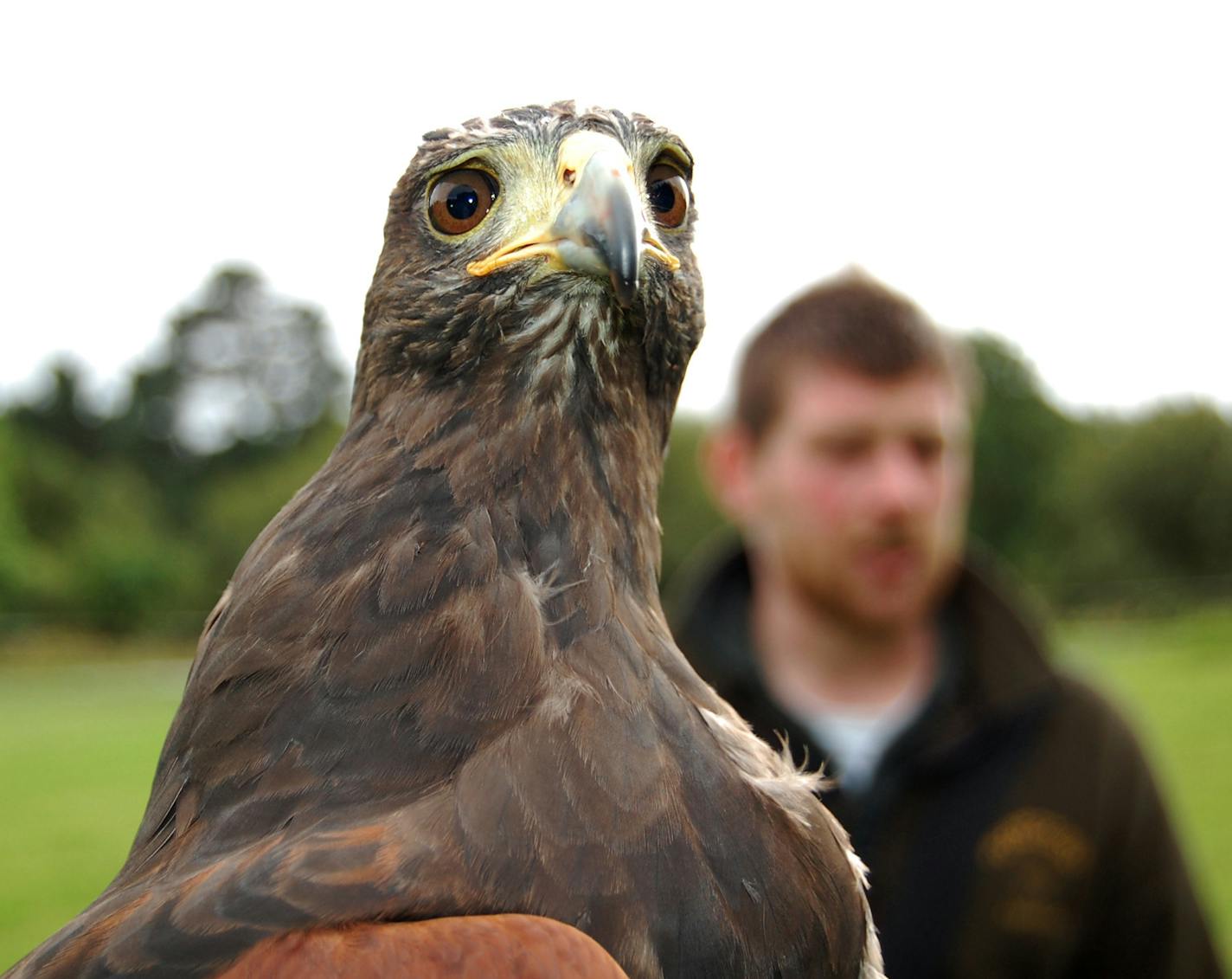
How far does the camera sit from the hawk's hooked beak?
2207mm

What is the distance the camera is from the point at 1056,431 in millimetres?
77312

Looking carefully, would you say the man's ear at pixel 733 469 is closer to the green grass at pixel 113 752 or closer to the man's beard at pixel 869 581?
the man's beard at pixel 869 581

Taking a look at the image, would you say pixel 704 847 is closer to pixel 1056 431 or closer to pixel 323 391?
pixel 323 391

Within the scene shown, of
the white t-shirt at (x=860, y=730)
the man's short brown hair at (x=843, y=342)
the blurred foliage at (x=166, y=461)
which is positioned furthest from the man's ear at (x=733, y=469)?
the blurred foliage at (x=166, y=461)

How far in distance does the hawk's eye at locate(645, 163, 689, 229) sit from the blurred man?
283 centimetres

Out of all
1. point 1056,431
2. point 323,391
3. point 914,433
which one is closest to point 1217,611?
point 1056,431

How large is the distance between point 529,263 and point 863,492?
3.21 metres

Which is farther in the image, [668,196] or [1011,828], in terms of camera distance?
[1011,828]

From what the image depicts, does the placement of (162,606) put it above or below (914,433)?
below

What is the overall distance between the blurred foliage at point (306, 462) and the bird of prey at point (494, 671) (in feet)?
174

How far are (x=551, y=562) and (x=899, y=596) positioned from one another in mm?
3192

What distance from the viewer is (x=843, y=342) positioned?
5492 mm

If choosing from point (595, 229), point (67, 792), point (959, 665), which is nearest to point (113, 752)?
point (67, 792)

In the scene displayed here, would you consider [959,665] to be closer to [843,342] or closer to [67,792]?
[843,342]
